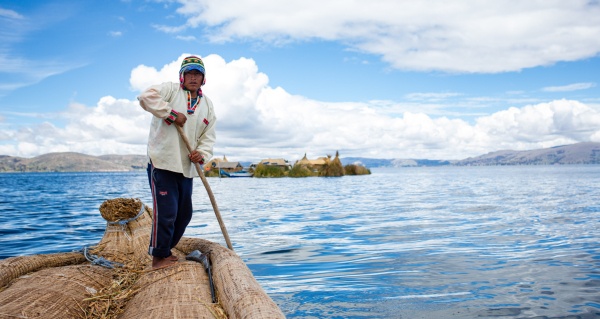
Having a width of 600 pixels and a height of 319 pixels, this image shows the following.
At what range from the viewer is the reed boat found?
303cm

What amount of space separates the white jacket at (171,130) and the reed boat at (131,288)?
903mm

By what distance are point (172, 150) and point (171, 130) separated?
199 mm

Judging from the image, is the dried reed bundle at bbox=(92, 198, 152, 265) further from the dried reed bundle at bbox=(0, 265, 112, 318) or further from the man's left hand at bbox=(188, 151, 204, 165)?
the man's left hand at bbox=(188, 151, 204, 165)

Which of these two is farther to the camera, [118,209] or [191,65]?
[118,209]

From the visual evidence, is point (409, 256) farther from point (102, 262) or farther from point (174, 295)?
point (174, 295)

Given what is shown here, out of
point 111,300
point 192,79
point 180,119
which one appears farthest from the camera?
point 192,79

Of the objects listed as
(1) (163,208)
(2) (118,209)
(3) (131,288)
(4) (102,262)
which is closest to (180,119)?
(1) (163,208)

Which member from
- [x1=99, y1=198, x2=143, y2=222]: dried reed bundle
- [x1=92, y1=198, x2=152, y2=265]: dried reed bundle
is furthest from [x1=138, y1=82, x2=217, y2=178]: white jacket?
[x1=99, y1=198, x2=143, y2=222]: dried reed bundle

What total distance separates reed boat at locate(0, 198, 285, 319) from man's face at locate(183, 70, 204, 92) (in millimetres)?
1589

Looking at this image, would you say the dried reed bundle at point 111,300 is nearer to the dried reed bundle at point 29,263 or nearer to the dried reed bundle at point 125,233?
the dried reed bundle at point 29,263

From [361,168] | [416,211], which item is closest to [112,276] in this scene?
[416,211]

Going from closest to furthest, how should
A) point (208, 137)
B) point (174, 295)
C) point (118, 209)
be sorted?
point (174, 295) → point (208, 137) → point (118, 209)

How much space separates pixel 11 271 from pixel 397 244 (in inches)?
279

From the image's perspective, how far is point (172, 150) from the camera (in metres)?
4.46
